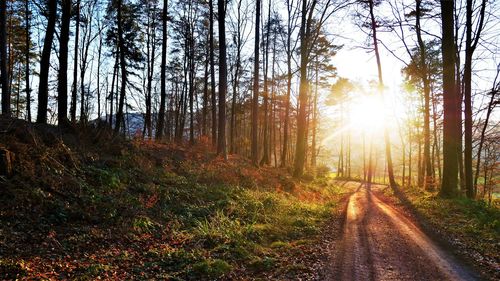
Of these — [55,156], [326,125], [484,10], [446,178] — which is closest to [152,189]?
[55,156]

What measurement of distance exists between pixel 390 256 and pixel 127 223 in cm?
568

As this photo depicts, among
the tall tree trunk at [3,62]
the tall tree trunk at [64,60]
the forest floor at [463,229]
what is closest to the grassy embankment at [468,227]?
the forest floor at [463,229]

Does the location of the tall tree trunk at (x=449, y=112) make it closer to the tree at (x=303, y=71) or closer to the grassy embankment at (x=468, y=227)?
the grassy embankment at (x=468, y=227)

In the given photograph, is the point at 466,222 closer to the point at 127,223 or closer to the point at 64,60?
the point at 127,223

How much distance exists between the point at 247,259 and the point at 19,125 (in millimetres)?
6830

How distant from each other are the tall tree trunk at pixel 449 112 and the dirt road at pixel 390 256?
177 inches

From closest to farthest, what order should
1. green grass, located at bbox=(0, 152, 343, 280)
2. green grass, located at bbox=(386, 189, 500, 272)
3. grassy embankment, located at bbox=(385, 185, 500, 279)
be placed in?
1. green grass, located at bbox=(0, 152, 343, 280)
2. grassy embankment, located at bbox=(385, 185, 500, 279)
3. green grass, located at bbox=(386, 189, 500, 272)

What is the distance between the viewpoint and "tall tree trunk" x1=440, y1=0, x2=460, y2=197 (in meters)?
12.9

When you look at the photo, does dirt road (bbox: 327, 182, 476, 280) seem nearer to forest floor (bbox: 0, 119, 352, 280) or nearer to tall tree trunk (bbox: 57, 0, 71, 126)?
forest floor (bbox: 0, 119, 352, 280)

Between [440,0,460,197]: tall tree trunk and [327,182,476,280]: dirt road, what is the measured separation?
4.48 metres

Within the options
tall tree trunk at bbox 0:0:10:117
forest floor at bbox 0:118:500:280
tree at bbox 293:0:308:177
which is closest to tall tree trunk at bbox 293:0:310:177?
tree at bbox 293:0:308:177

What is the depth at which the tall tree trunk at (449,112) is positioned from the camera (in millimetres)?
12930

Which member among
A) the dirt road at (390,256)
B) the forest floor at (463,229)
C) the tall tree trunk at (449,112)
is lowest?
the dirt road at (390,256)

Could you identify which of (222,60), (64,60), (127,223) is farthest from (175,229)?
(222,60)
